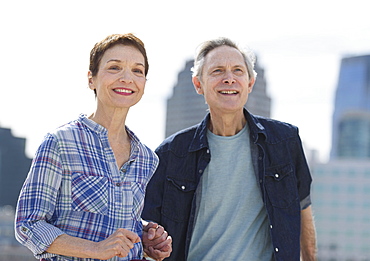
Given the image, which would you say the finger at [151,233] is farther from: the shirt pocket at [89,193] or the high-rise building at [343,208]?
the high-rise building at [343,208]

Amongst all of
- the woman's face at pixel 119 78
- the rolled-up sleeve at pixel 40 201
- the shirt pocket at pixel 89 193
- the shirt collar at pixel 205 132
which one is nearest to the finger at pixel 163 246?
the shirt pocket at pixel 89 193

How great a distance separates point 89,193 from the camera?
9.21 ft

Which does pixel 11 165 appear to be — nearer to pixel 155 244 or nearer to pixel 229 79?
pixel 229 79

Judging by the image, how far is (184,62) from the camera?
14350 cm

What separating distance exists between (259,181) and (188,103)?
142060 mm

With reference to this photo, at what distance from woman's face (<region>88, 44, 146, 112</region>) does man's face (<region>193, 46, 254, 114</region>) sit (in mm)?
1434

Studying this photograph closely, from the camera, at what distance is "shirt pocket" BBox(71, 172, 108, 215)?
279 cm

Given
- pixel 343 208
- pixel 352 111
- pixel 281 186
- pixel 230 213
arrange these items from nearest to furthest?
pixel 230 213 → pixel 281 186 → pixel 343 208 → pixel 352 111

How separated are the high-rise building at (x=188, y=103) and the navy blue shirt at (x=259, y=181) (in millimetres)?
129986

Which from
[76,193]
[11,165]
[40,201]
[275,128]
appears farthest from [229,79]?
[11,165]

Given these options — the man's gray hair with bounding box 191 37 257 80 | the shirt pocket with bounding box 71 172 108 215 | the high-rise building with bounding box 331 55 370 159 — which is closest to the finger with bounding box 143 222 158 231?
the shirt pocket with bounding box 71 172 108 215

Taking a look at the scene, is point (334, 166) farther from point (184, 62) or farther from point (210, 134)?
point (210, 134)

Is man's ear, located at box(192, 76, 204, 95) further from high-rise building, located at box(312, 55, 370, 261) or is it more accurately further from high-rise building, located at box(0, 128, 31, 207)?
high-rise building, located at box(0, 128, 31, 207)

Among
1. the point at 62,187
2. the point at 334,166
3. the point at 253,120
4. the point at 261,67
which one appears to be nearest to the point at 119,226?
the point at 62,187
